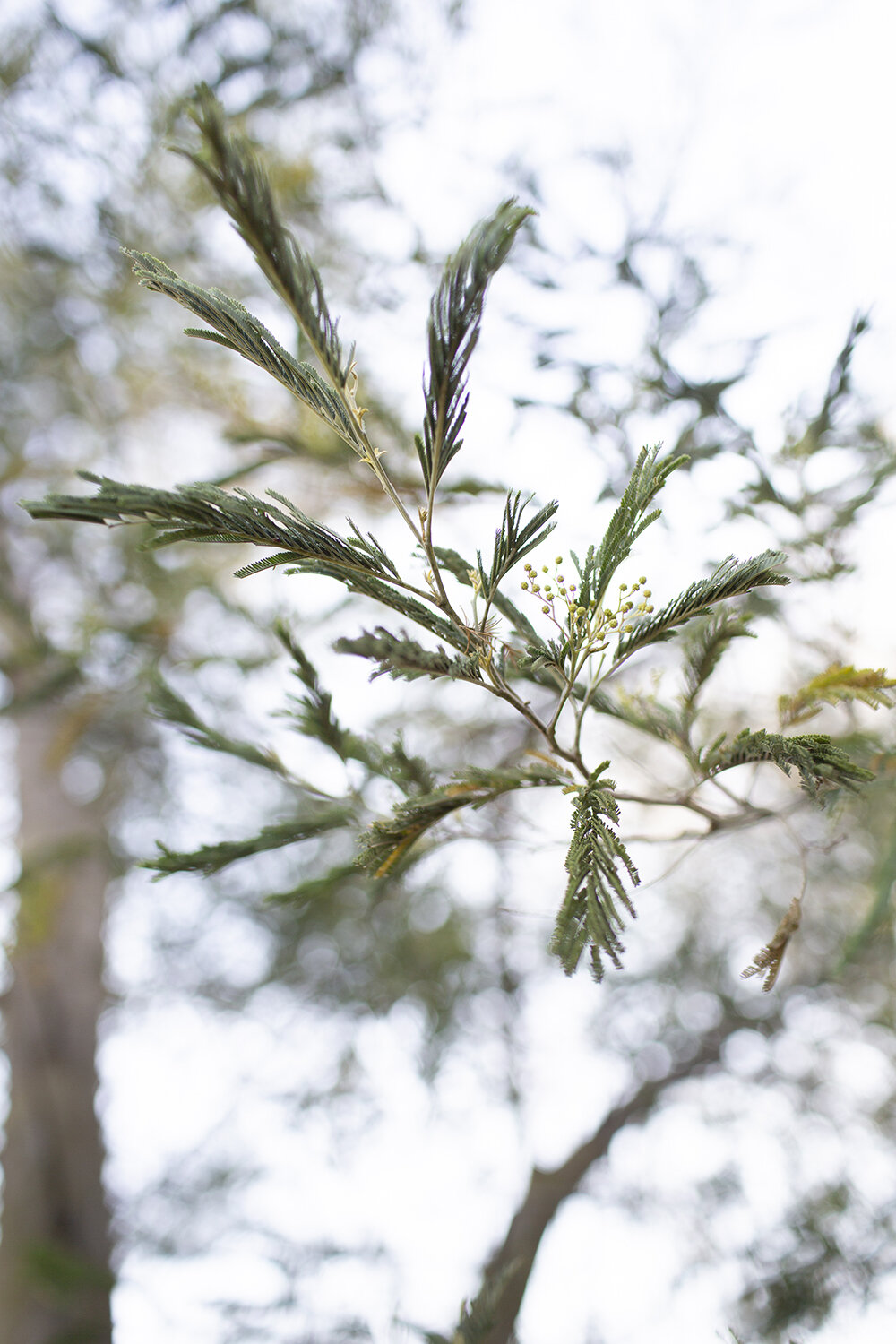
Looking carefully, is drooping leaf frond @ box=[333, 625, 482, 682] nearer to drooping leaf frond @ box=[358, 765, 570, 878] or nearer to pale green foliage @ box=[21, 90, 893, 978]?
pale green foliage @ box=[21, 90, 893, 978]

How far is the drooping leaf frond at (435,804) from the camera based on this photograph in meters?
0.85

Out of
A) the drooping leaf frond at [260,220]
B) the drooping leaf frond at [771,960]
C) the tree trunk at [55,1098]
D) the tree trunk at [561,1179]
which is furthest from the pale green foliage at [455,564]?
the tree trunk at [55,1098]

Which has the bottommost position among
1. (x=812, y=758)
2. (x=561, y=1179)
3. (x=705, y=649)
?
(x=561, y=1179)

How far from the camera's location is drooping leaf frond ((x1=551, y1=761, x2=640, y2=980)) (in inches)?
27.7

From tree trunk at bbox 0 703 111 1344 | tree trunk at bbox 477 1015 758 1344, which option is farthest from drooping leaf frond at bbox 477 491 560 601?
tree trunk at bbox 0 703 111 1344

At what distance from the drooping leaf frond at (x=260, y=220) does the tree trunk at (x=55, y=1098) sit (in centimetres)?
236

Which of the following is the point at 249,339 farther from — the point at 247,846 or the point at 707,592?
the point at 247,846

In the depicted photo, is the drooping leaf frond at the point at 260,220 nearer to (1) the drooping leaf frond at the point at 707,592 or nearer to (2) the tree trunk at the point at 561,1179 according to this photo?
(1) the drooping leaf frond at the point at 707,592

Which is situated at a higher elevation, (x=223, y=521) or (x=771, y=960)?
(x=223, y=521)

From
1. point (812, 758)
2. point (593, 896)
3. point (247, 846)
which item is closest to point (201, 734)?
point (247, 846)

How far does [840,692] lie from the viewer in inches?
37.9

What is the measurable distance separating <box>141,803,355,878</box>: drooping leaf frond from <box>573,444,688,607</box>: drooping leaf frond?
1.86 ft

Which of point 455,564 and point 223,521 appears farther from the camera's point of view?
point 455,564

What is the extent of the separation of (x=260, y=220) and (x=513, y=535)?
32cm
